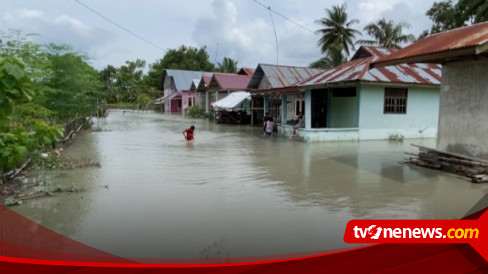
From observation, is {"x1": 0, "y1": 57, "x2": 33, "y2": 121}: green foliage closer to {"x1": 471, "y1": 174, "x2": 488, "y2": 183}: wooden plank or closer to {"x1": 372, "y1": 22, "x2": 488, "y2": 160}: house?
{"x1": 372, "y1": 22, "x2": 488, "y2": 160}: house

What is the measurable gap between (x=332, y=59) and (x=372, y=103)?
1837cm

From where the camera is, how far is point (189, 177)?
7809 mm

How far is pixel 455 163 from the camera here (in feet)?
27.6

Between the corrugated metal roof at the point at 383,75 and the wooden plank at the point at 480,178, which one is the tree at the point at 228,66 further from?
the wooden plank at the point at 480,178

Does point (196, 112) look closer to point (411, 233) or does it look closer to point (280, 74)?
point (280, 74)

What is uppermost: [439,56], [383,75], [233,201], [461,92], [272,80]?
[272,80]

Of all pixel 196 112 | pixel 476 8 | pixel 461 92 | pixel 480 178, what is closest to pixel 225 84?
pixel 196 112

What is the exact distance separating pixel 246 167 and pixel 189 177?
71.2 inches

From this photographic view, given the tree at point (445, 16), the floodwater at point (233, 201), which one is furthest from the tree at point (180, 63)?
the floodwater at point (233, 201)

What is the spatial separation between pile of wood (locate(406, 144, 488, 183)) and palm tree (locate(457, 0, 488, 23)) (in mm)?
18186

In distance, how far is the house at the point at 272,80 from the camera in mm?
24500

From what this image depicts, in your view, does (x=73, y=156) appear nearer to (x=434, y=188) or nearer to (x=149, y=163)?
(x=149, y=163)

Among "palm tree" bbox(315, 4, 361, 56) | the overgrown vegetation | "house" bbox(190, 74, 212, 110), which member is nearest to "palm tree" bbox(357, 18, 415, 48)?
"palm tree" bbox(315, 4, 361, 56)

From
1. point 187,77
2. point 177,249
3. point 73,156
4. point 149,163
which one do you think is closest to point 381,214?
point 177,249
